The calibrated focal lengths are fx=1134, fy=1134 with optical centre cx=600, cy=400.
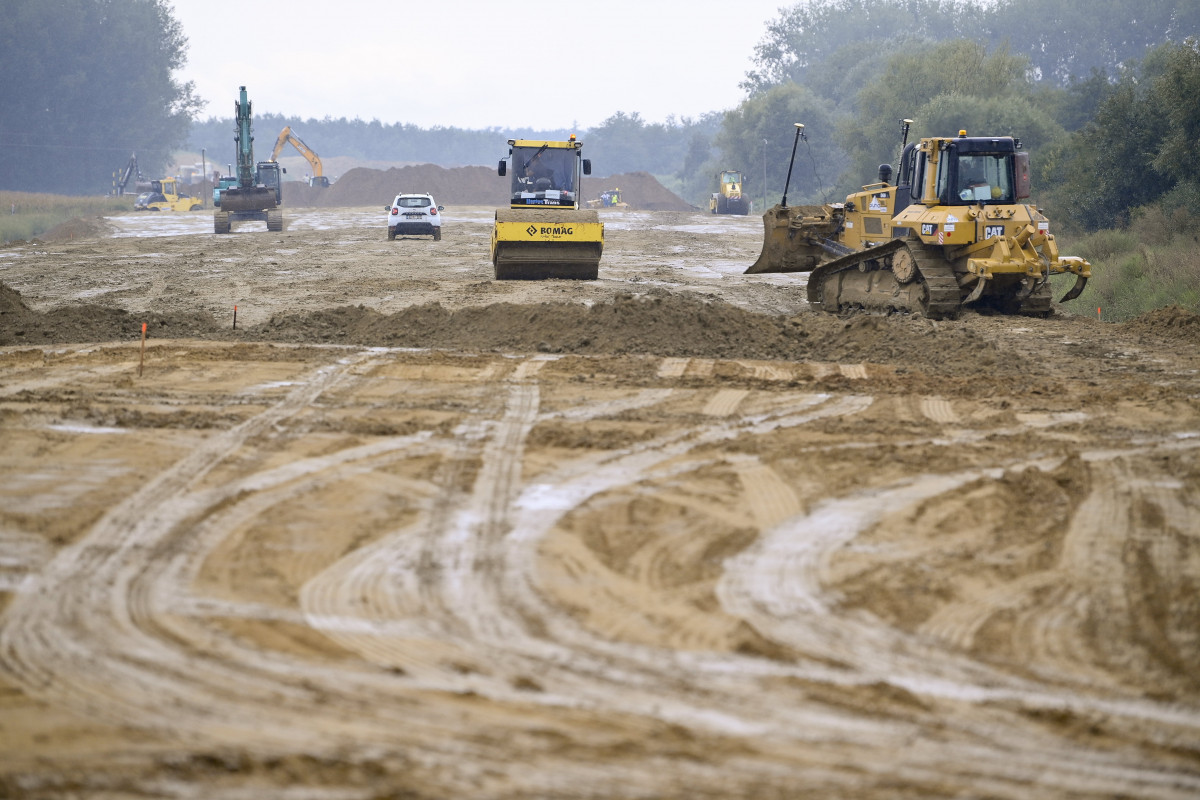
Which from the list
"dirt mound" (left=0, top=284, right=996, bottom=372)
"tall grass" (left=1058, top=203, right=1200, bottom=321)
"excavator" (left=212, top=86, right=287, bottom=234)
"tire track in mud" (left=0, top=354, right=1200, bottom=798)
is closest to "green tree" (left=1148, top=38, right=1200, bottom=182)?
"tall grass" (left=1058, top=203, right=1200, bottom=321)

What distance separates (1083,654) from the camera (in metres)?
4.64

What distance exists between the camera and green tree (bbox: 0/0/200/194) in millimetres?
75062

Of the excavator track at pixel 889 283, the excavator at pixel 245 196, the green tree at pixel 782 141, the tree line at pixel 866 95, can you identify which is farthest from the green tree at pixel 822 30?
the excavator track at pixel 889 283

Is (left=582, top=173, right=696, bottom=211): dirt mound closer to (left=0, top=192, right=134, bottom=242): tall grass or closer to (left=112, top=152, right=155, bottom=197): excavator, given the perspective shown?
(left=112, top=152, right=155, bottom=197): excavator

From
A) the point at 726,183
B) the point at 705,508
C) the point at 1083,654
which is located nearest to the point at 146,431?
the point at 705,508

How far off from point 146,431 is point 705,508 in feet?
14.2

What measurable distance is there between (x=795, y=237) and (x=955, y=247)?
3.31 m

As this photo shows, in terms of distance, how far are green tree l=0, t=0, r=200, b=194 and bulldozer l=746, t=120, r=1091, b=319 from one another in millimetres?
72710

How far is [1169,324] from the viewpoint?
14273 mm

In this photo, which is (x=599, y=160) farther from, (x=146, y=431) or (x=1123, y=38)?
(x=146, y=431)

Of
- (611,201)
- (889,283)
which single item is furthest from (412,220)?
(611,201)

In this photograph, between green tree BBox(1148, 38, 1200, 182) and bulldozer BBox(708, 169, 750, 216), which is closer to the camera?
green tree BBox(1148, 38, 1200, 182)

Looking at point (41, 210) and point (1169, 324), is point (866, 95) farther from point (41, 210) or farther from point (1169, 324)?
point (1169, 324)

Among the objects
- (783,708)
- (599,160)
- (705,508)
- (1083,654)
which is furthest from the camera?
(599,160)
